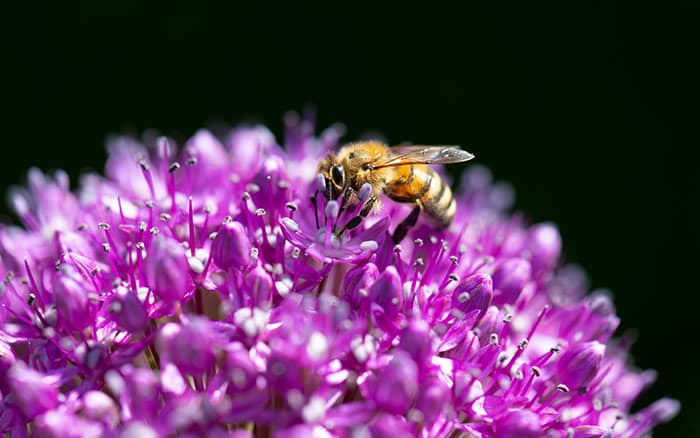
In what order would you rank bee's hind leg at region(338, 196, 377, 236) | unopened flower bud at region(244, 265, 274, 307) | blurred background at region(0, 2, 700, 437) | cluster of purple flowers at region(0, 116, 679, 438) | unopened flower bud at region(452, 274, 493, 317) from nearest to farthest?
cluster of purple flowers at region(0, 116, 679, 438) → unopened flower bud at region(244, 265, 274, 307) → unopened flower bud at region(452, 274, 493, 317) → bee's hind leg at region(338, 196, 377, 236) → blurred background at region(0, 2, 700, 437)

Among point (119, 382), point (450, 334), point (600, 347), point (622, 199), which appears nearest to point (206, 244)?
point (119, 382)

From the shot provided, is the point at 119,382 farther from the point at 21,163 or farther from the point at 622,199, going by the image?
the point at 622,199

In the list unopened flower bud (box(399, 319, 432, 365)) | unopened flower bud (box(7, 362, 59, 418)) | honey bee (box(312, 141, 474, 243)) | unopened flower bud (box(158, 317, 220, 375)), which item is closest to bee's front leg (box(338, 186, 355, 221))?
honey bee (box(312, 141, 474, 243))

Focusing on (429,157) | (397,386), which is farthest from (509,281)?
(397,386)

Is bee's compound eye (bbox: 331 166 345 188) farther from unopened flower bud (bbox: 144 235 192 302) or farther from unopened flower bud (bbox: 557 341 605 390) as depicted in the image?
unopened flower bud (bbox: 557 341 605 390)

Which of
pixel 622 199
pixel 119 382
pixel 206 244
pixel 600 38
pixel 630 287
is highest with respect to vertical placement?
pixel 600 38

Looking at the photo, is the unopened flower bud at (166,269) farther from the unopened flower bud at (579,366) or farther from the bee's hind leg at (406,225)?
the unopened flower bud at (579,366)

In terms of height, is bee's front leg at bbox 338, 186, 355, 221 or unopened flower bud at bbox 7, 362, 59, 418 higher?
bee's front leg at bbox 338, 186, 355, 221

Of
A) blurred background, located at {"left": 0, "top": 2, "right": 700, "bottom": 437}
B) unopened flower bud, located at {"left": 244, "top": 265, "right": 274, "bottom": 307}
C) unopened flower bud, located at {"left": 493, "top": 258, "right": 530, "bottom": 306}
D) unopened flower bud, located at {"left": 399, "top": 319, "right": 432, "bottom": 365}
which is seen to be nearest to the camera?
unopened flower bud, located at {"left": 399, "top": 319, "right": 432, "bottom": 365}

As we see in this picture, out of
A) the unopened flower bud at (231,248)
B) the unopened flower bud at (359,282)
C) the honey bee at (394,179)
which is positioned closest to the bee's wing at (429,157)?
the honey bee at (394,179)
